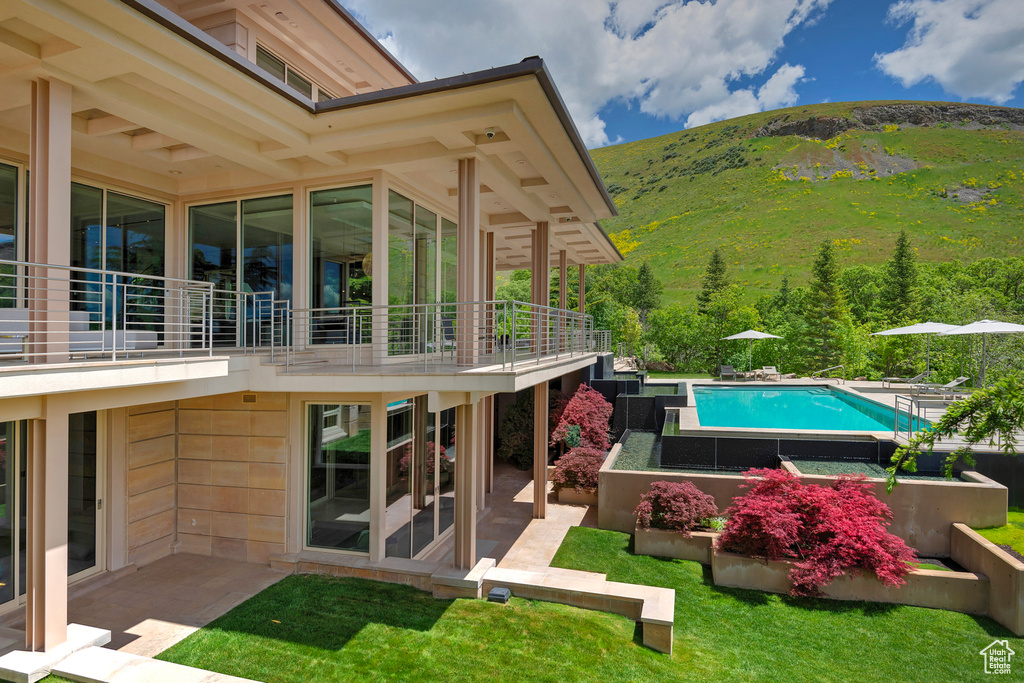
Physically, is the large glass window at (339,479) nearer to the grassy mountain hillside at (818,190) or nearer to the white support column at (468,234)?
the white support column at (468,234)

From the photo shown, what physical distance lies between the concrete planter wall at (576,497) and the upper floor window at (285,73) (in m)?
9.83

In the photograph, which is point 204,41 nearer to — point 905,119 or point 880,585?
point 880,585

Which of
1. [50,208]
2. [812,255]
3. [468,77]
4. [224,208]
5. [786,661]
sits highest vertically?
[812,255]

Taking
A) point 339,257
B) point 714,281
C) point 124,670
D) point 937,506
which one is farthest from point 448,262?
point 714,281

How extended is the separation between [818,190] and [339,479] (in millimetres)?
88044

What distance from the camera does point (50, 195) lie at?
5.34 metres

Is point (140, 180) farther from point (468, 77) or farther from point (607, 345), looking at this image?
point (607, 345)

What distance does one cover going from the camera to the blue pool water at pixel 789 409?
16422 millimetres

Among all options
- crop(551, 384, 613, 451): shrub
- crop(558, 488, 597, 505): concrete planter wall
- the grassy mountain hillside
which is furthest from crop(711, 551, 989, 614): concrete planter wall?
the grassy mountain hillside

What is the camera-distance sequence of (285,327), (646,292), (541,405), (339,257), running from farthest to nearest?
(646,292)
(541,405)
(285,327)
(339,257)

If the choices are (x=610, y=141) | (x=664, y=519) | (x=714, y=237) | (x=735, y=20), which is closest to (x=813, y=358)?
(x=664, y=519)

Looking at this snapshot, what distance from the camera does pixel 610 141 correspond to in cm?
12156

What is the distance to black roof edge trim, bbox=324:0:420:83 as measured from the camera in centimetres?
851

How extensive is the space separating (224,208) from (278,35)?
298 cm
